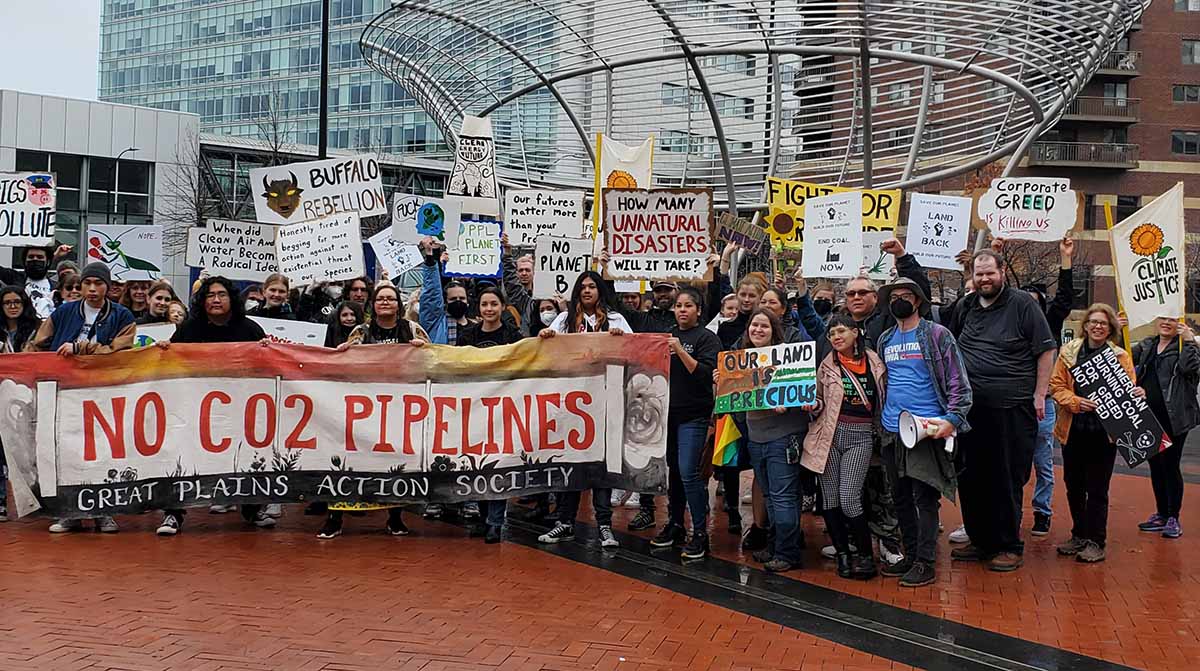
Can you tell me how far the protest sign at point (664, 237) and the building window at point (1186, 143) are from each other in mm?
57472

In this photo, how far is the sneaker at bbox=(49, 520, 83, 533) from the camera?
8.89m

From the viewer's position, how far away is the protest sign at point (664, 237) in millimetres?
9883

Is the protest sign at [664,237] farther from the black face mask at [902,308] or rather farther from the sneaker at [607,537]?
the black face mask at [902,308]

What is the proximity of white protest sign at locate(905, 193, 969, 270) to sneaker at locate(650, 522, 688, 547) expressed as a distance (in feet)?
14.7

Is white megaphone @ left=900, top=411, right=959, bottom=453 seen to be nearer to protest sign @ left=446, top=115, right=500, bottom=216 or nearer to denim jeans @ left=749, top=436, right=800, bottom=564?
denim jeans @ left=749, top=436, right=800, bottom=564

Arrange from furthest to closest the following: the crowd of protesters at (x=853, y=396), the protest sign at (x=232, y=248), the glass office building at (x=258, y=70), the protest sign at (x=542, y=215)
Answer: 1. the glass office building at (x=258, y=70)
2. the protest sign at (x=542, y=215)
3. the protest sign at (x=232, y=248)
4. the crowd of protesters at (x=853, y=396)

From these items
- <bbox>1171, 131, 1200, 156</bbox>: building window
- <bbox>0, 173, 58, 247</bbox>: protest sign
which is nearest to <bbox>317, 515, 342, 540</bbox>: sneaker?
<bbox>0, 173, 58, 247</bbox>: protest sign

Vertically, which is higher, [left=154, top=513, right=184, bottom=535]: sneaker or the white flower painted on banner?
the white flower painted on banner

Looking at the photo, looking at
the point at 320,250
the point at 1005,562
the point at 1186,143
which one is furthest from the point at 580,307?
the point at 1186,143

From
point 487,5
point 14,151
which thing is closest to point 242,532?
point 487,5

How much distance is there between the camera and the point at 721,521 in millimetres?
10125

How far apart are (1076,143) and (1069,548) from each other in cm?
5474

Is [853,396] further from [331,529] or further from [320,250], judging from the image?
[320,250]

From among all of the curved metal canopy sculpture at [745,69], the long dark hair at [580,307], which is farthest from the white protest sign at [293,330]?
the curved metal canopy sculpture at [745,69]
